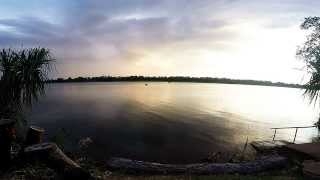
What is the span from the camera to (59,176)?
1479 centimetres

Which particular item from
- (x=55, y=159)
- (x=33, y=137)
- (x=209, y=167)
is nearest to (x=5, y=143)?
(x=55, y=159)

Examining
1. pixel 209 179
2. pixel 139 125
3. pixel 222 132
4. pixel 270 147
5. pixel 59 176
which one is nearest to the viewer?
pixel 59 176

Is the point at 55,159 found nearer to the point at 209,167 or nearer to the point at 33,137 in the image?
the point at 33,137

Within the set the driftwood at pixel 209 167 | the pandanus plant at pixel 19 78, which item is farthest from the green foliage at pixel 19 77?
the driftwood at pixel 209 167

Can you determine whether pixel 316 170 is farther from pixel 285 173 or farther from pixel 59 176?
pixel 59 176

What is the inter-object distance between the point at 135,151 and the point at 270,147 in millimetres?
14327

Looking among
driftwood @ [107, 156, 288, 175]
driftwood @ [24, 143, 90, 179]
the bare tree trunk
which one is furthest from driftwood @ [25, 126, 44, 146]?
driftwood @ [107, 156, 288, 175]

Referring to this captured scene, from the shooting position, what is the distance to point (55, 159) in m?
15.5

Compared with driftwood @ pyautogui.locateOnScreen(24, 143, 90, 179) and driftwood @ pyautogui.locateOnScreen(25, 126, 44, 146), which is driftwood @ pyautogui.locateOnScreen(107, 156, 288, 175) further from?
driftwood @ pyautogui.locateOnScreen(24, 143, 90, 179)

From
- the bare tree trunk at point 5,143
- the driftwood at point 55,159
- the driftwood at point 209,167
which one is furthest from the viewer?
the driftwood at point 209,167

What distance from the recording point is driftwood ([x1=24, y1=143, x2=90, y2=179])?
48.0ft

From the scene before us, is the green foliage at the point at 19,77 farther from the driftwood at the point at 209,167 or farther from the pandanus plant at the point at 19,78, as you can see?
the driftwood at the point at 209,167

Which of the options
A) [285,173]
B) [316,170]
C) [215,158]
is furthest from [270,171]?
[215,158]

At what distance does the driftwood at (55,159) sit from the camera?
48.0 ft
